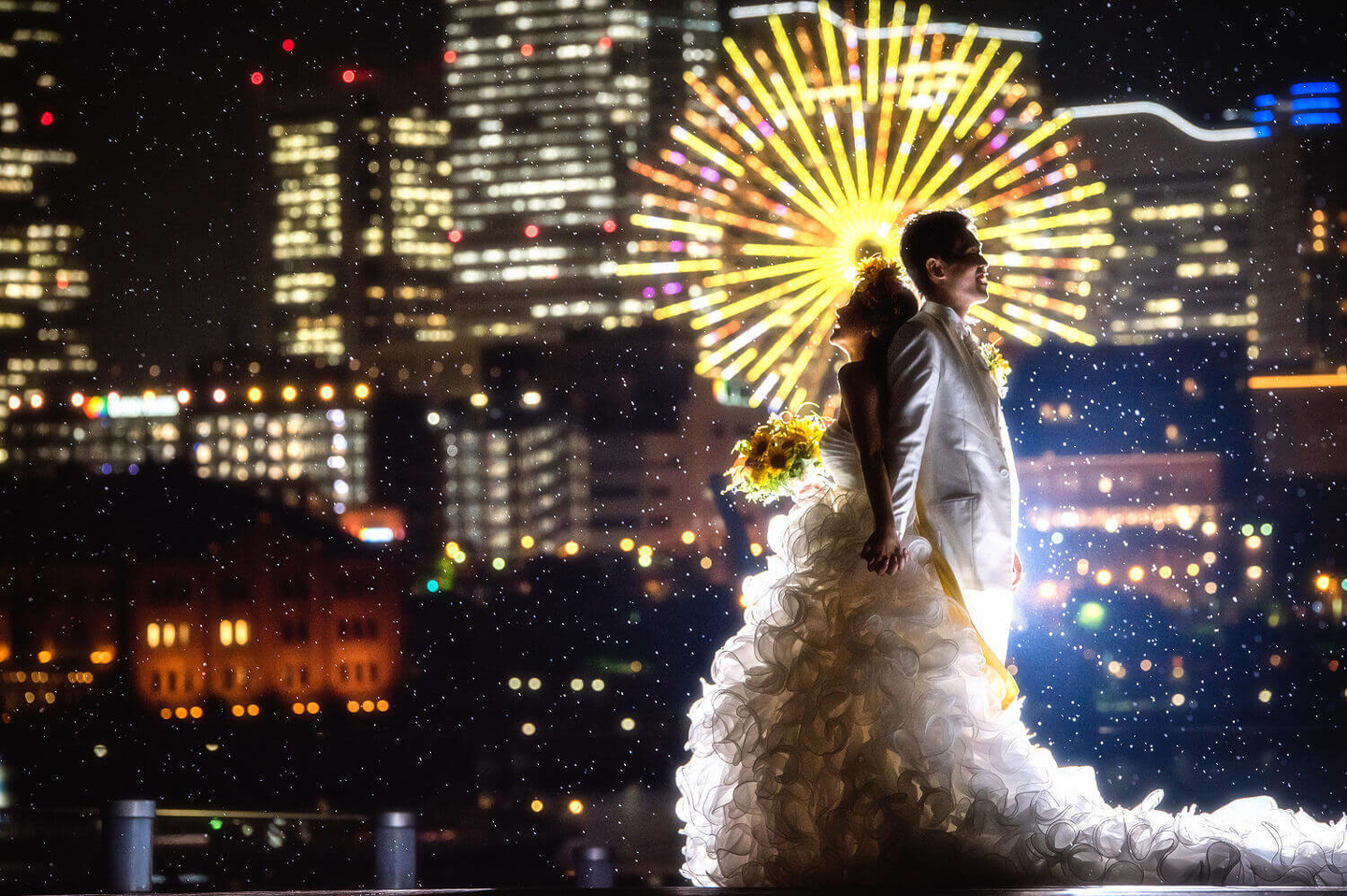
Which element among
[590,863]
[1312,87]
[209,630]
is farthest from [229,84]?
[590,863]

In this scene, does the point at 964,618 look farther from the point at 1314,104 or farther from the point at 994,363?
the point at 1314,104

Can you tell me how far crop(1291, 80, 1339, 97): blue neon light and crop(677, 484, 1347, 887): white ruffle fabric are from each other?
41.2 metres

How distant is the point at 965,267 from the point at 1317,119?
4503 cm

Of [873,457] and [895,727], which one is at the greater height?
[873,457]

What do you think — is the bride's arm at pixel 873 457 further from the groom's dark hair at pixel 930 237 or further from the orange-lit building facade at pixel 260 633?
the orange-lit building facade at pixel 260 633

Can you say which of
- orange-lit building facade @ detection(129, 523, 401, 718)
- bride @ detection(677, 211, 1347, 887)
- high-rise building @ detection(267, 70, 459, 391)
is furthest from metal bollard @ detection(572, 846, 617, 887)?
high-rise building @ detection(267, 70, 459, 391)

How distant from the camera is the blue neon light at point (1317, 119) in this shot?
39250 mm

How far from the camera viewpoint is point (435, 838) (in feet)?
77.2

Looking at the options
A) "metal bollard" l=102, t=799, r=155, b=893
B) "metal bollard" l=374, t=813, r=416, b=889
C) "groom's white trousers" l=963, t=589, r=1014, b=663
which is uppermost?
"groom's white trousers" l=963, t=589, r=1014, b=663

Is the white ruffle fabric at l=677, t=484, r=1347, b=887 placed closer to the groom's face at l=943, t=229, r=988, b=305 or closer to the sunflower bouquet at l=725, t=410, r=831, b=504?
the sunflower bouquet at l=725, t=410, r=831, b=504

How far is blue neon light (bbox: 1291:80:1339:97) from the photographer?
36.4 m

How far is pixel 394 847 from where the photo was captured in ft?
17.7

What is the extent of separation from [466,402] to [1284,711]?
41.0 metres

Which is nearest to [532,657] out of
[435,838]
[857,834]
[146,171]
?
[435,838]
